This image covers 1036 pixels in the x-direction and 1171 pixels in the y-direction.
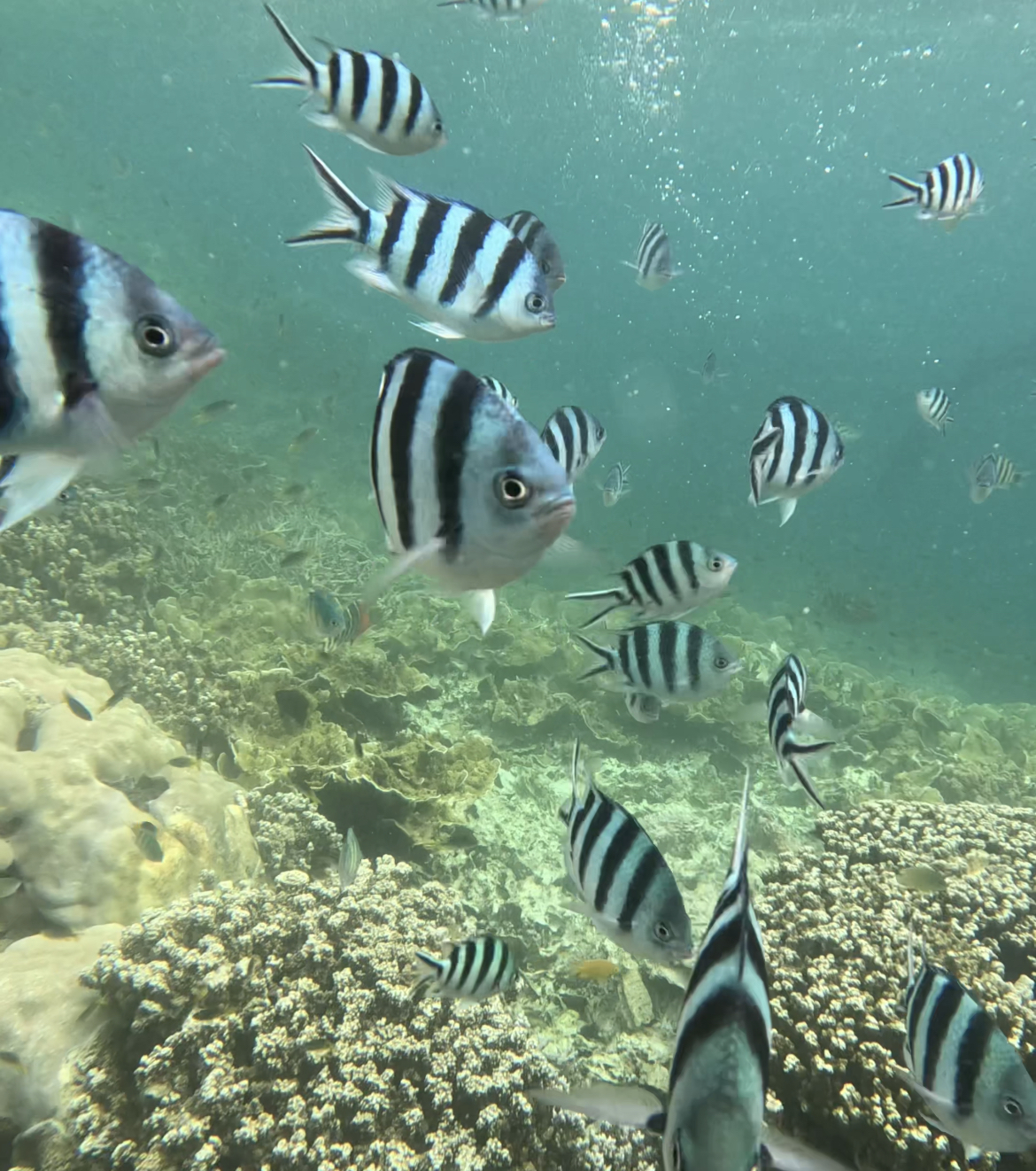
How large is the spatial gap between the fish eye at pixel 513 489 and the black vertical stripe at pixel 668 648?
2.01 metres

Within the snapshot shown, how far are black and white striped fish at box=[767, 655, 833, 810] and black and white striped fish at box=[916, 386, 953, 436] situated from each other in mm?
5245

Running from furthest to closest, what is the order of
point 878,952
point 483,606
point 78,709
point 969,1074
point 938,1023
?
point 78,709
point 878,952
point 938,1023
point 969,1074
point 483,606

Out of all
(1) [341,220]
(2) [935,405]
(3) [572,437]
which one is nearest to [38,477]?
(1) [341,220]

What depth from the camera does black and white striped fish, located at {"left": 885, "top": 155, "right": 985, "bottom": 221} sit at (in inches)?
189

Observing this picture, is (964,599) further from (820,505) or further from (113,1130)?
(113,1130)

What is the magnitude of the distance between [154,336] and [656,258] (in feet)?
17.6

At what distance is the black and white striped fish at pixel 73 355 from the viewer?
1212 millimetres

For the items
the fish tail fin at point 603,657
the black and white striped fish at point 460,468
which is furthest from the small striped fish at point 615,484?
the black and white striped fish at point 460,468

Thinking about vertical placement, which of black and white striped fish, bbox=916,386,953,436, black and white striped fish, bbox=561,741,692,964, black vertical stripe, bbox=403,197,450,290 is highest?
black and white striped fish, bbox=916,386,953,436

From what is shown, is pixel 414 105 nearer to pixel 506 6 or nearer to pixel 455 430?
pixel 455 430

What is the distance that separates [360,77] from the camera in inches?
104

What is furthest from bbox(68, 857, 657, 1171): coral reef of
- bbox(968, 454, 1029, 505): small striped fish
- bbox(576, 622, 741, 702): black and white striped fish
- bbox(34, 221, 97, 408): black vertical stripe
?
bbox(968, 454, 1029, 505): small striped fish

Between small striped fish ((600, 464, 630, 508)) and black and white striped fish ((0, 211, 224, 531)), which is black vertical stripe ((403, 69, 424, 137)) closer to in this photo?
black and white striped fish ((0, 211, 224, 531))

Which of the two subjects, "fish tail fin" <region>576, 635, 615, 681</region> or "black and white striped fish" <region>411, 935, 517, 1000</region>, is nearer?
"black and white striped fish" <region>411, 935, 517, 1000</region>
